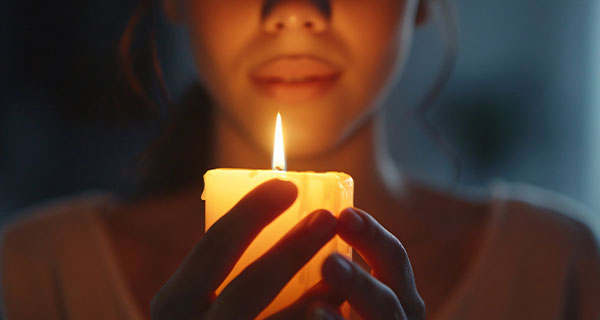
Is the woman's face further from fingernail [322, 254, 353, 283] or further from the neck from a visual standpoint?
fingernail [322, 254, 353, 283]

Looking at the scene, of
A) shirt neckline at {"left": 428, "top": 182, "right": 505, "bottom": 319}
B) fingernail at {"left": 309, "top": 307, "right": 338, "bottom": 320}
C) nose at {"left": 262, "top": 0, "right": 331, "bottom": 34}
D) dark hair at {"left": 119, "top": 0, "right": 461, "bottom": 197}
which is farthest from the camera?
dark hair at {"left": 119, "top": 0, "right": 461, "bottom": 197}

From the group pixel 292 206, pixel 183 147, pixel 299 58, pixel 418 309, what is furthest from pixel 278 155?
pixel 183 147

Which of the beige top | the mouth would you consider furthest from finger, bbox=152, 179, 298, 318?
the beige top

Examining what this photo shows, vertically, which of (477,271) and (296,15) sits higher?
(296,15)

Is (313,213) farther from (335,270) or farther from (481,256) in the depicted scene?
(481,256)

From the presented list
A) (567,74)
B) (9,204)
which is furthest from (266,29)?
(567,74)

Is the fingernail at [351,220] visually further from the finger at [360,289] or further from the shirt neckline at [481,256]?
the shirt neckline at [481,256]

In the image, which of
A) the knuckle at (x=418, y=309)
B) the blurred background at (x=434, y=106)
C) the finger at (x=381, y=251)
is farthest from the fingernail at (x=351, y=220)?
the blurred background at (x=434, y=106)
